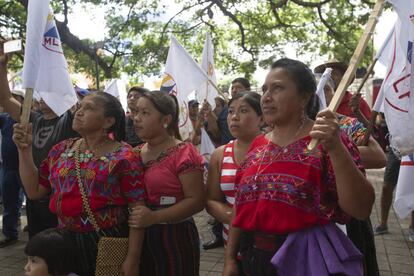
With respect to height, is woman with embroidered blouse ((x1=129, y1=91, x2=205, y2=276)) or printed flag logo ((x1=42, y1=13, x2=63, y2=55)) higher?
printed flag logo ((x1=42, y1=13, x2=63, y2=55))

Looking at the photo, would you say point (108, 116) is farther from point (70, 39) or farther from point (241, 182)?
point (70, 39)

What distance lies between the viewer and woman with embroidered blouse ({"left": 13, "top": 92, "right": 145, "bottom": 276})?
228 centimetres

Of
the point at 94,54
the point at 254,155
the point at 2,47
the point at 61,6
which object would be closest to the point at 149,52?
the point at 94,54

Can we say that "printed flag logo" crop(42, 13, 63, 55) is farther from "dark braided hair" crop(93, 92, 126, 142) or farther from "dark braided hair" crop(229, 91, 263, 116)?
"dark braided hair" crop(229, 91, 263, 116)

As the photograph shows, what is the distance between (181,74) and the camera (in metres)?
4.73

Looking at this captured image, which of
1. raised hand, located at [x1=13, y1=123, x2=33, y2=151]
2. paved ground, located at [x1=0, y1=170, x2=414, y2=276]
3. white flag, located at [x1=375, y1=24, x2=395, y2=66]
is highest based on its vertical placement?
white flag, located at [x1=375, y1=24, x2=395, y2=66]

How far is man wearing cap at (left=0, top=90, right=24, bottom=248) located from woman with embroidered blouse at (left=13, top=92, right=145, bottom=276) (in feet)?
9.63

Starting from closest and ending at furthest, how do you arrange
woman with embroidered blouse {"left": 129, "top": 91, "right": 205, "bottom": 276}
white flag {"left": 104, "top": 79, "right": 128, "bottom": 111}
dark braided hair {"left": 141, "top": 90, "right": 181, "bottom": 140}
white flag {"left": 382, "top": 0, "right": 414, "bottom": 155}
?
white flag {"left": 382, "top": 0, "right": 414, "bottom": 155} → woman with embroidered blouse {"left": 129, "top": 91, "right": 205, "bottom": 276} → dark braided hair {"left": 141, "top": 90, "right": 181, "bottom": 140} → white flag {"left": 104, "top": 79, "right": 128, "bottom": 111}

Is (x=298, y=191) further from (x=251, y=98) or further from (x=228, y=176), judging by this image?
(x=251, y=98)

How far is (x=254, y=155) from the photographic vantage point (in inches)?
78.7

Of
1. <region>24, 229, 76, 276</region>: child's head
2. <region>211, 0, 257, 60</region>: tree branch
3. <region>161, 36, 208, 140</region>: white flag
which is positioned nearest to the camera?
<region>24, 229, 76, 276</region>: child's head

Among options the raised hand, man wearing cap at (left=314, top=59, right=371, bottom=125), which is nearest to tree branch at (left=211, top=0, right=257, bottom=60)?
man wearing cap at (left=314, top=59, right=371, bottom=125)

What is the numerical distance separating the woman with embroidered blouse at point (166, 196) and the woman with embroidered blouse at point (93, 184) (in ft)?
0.34

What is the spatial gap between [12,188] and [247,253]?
4.05 meters
